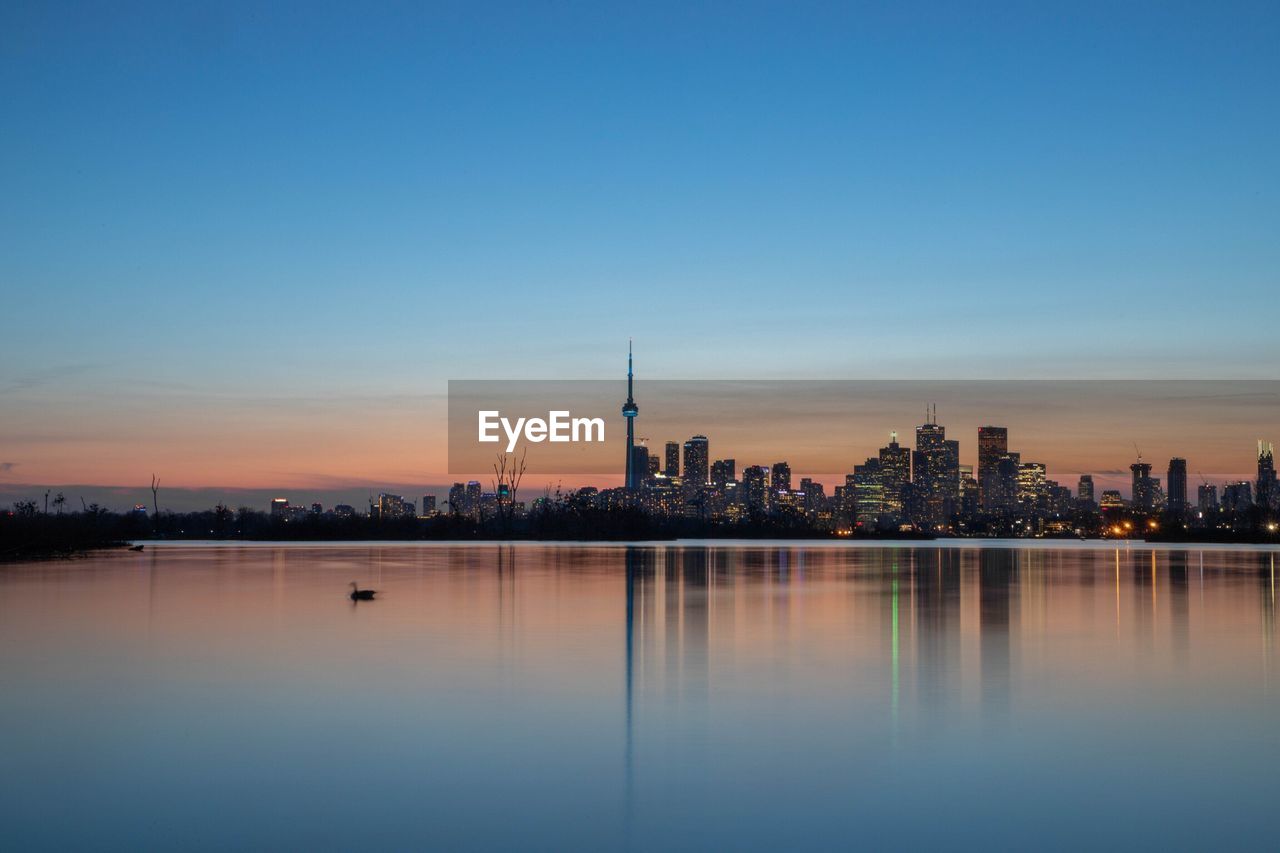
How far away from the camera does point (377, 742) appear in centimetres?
1491

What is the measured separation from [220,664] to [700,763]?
41.4 ft

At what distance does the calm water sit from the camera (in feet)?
36.1

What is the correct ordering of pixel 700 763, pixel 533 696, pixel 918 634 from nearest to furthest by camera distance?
pixel 700 763 < pixel 533 696 < pixel 918 634

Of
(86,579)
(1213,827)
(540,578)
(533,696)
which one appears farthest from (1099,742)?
(86,579)

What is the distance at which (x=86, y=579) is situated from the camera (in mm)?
49188

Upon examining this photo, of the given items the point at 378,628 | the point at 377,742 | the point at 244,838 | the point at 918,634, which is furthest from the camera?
the point at 378,628

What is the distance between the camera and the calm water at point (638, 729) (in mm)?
11008

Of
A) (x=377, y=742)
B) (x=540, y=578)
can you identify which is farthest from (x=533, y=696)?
(x=540, y=578)

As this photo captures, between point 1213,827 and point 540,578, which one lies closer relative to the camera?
point 1213,827

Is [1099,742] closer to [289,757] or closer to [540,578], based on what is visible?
[289,757]

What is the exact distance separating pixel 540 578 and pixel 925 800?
41.2 meters

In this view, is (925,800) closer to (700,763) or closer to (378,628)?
(700,763)

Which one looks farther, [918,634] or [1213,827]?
[918,634]

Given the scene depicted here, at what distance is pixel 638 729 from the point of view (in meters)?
15.6
